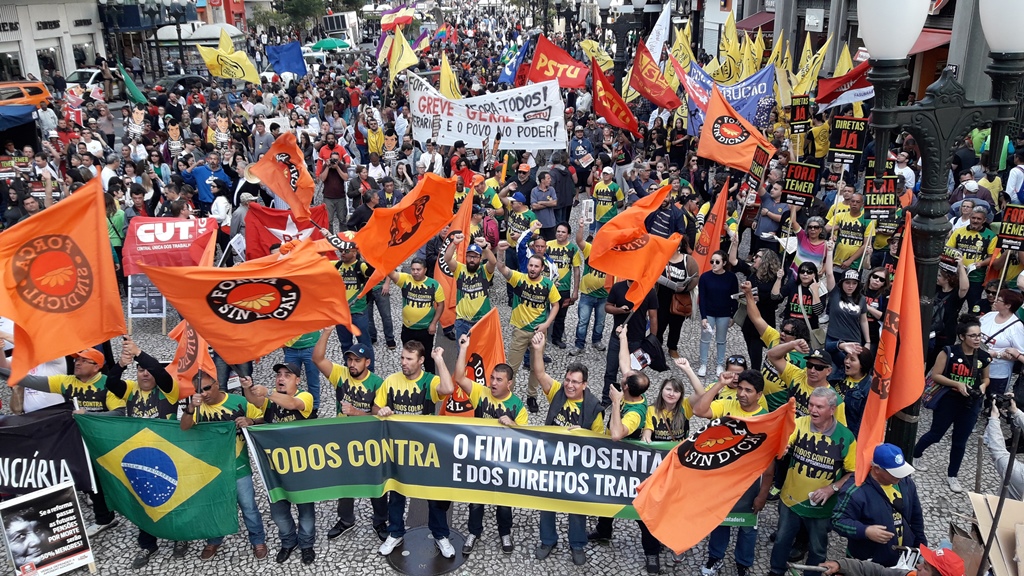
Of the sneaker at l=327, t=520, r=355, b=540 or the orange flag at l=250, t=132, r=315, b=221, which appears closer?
the sneaker at l=327, t=520, r=355, b=540

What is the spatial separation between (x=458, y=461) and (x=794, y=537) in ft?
8.17

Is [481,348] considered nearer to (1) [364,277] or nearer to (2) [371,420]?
(2) [371,420]

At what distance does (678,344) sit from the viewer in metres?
10.6

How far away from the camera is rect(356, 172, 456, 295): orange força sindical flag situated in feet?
25.1

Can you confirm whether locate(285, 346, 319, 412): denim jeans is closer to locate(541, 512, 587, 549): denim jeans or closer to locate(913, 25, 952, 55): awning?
locate(541, 512, 587, 549): denim jeans

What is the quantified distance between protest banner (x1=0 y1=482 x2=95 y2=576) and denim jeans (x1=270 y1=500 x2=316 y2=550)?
1.42 metres

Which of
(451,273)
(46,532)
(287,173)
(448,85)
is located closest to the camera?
(46,532)

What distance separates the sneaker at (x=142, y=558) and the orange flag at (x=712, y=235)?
6.13 metres

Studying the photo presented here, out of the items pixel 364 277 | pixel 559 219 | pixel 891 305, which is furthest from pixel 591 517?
pixel 559 219

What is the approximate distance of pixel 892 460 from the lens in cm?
489

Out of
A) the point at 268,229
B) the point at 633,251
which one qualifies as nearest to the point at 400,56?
the point at 268,229

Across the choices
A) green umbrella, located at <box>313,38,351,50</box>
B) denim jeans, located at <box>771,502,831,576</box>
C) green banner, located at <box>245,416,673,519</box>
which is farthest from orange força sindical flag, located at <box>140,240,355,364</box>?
green umbrella, located at <box>313,38,351,50</box>

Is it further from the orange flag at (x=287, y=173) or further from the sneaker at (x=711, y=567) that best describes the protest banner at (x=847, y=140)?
the orange flag at (x=287, y=173)

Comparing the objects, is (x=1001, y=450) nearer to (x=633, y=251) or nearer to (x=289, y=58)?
(x=633, y=251)
